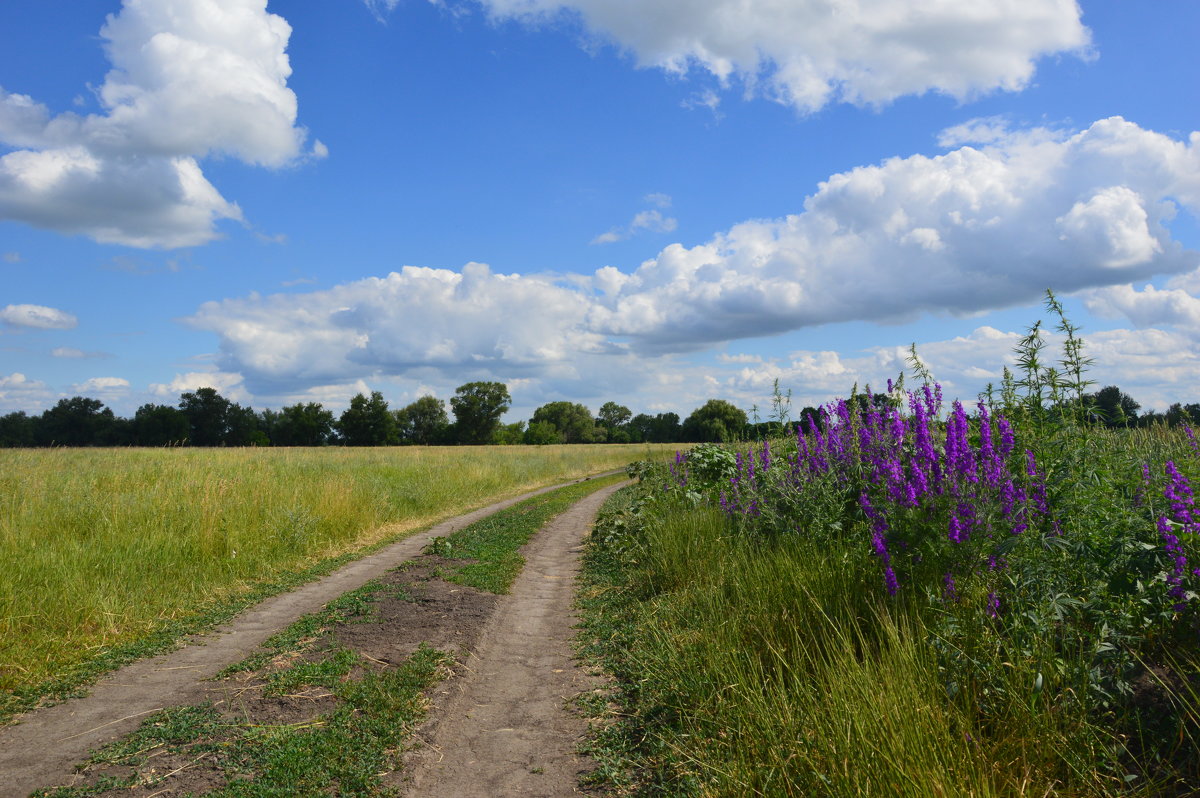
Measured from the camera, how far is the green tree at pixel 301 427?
71188 mm

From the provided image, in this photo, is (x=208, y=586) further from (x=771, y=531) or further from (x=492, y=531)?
(x=771, y=531)

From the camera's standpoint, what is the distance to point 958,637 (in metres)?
3.80

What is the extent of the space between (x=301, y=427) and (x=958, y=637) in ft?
248

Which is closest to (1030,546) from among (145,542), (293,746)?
(293,746)

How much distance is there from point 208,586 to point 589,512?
10461mm

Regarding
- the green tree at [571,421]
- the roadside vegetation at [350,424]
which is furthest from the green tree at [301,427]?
the green tree at [571,421]

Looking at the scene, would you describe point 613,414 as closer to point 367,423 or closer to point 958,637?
point 367,423

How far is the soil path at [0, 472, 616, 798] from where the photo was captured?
4.22 metres

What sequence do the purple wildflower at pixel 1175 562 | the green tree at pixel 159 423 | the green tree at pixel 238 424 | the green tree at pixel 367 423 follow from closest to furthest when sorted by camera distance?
the purple wildflower at pixel 1175 562
the green tree at pixel 159 423
the green tree at pixel 238 424
the green tree at pixel 367 423

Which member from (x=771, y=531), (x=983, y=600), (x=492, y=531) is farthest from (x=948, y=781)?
(x=492, y=531)

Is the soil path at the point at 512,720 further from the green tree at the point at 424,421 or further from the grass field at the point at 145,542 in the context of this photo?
the green tree at the point at 424,421

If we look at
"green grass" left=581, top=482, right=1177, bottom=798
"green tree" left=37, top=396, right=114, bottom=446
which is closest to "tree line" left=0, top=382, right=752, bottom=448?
"green tree" left=37, top=396, right=114, bottom=446

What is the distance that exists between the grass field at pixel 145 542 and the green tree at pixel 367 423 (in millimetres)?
59335

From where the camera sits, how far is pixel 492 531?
14.0 meters
